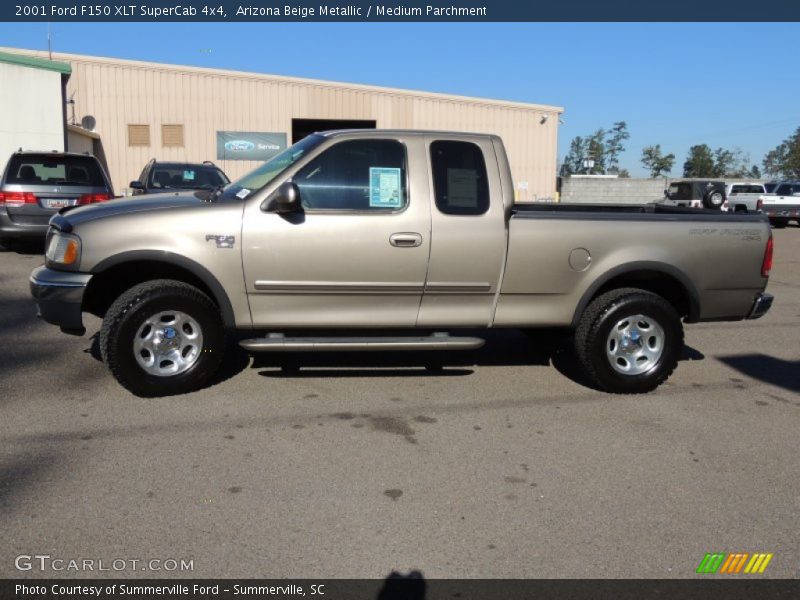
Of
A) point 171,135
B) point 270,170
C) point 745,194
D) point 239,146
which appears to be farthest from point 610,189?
point 270,170

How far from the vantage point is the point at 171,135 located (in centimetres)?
2858

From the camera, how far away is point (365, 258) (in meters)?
5.29

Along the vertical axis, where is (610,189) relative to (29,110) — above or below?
below

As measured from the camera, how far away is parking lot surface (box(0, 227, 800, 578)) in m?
3.31

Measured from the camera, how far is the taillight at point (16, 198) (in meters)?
11.8

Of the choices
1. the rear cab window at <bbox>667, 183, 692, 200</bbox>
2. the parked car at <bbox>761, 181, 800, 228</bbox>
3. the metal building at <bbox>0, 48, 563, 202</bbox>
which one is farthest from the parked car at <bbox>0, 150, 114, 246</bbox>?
the rear cab window at <bbox>667, 183, 692, 200</bbox>

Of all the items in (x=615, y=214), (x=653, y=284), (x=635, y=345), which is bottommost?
(x=635, y=345)

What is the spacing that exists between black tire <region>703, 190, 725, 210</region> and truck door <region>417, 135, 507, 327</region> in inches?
96.7

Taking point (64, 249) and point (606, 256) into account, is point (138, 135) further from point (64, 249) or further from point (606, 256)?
point (606, 256)

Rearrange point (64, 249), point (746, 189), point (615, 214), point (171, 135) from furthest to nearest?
point (746, 189)
point (171, 135)
point (615, 214)
point (64, 249)

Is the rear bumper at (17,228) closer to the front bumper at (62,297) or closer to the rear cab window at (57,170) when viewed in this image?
the rear cab window at (57,170)

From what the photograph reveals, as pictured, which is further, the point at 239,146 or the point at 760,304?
the point at 239,146

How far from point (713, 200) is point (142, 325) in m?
5.07

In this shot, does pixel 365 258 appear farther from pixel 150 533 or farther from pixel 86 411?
pixel 150 533
